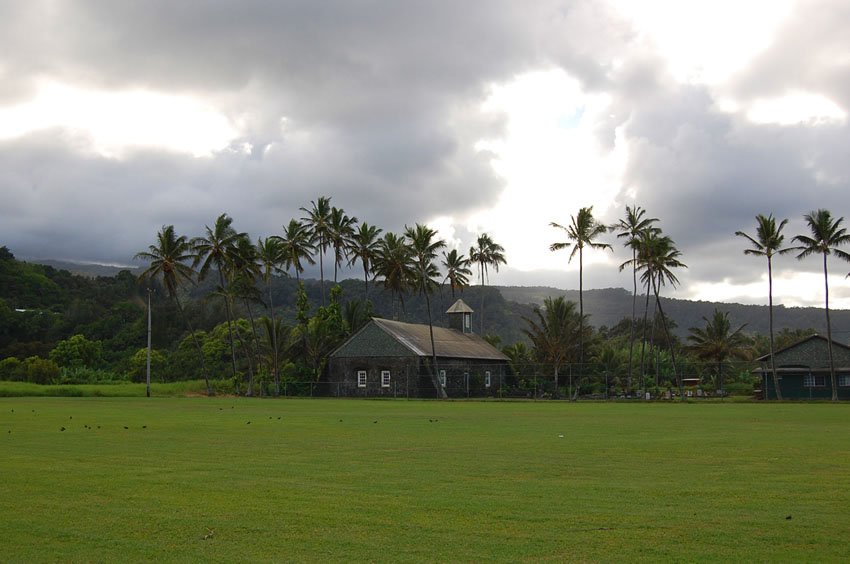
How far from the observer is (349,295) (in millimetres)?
154500

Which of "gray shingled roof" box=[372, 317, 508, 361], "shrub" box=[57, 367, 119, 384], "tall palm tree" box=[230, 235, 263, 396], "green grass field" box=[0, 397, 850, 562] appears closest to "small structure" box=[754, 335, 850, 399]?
"gray shingled roof" box=[372, 317, 508, 361]

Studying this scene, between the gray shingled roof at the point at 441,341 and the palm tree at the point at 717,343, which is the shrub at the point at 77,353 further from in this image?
the palm tree at the point at 717,343

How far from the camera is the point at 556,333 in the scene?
252 feet

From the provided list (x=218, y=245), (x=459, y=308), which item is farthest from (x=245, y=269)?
(x=459, y=308)

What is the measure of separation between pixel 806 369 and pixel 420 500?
6480cm

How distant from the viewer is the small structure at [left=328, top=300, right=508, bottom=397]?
71500 millimetres

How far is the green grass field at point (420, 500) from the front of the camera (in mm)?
8234

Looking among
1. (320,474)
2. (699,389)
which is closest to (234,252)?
(699,389)

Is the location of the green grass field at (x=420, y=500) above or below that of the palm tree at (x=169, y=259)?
below

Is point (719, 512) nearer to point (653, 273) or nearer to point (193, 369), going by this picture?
point (653, 273)

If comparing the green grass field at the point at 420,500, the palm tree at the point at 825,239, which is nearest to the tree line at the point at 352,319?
the palm tree at the point at 825,239

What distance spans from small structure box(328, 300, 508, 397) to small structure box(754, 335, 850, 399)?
22.3 meters

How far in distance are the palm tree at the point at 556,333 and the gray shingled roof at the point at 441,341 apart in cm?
584

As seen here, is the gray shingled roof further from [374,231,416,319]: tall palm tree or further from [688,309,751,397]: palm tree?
[688,309,751,397]: palm tree
